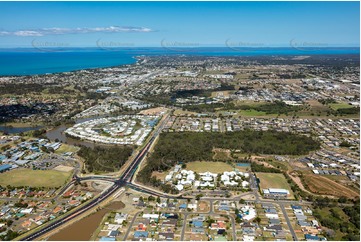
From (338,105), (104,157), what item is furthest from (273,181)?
(338,105)

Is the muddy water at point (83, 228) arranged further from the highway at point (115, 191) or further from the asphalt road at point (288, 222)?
the asphalt road at point (288, 222)

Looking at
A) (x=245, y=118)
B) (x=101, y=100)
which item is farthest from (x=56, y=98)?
(x=245, y=118)

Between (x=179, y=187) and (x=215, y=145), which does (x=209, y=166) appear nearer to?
(x=179, y=187)

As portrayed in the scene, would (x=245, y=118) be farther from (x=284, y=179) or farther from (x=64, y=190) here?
(x=64, y=190)

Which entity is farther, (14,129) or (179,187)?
(14,129)

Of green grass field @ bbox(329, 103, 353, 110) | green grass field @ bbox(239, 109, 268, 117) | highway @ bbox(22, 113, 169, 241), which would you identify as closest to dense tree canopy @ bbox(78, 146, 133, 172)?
highway @ bbox(22, 113, 169, 241)

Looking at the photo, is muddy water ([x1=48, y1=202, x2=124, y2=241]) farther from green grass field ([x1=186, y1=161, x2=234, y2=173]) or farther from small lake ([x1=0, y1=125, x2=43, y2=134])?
small lake ([x1=0, y1=125, x2=43, y2=134])
